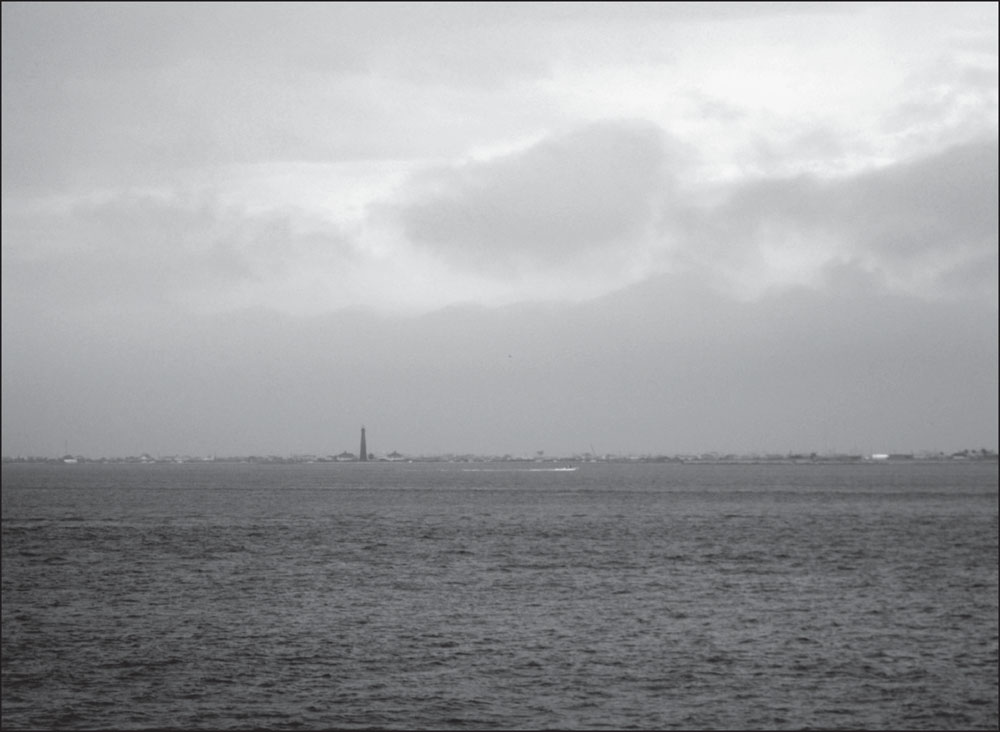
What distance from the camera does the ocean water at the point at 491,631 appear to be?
3266cm

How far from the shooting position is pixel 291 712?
104ft

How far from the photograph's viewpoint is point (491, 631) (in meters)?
44.5

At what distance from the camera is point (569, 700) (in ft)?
111

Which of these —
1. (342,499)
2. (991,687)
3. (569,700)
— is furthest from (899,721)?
(342,499)

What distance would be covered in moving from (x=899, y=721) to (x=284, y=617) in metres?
27.1

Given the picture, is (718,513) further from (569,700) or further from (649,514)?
(569,700)

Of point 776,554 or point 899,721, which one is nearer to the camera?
point 899,721

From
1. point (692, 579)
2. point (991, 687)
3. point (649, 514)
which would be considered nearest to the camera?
point (991, 687)

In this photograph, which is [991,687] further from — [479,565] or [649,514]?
[649,514]

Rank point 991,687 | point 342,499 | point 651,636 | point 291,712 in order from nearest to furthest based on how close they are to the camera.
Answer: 1. point 291,712
2. point 991,687
3. point 651,636
4. point 342,499

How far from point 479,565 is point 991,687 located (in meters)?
37.2

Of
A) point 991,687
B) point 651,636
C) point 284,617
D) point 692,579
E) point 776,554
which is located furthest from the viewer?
point 776,554

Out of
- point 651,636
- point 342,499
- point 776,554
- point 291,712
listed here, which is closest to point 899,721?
point 651,636

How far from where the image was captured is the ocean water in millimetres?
32656
